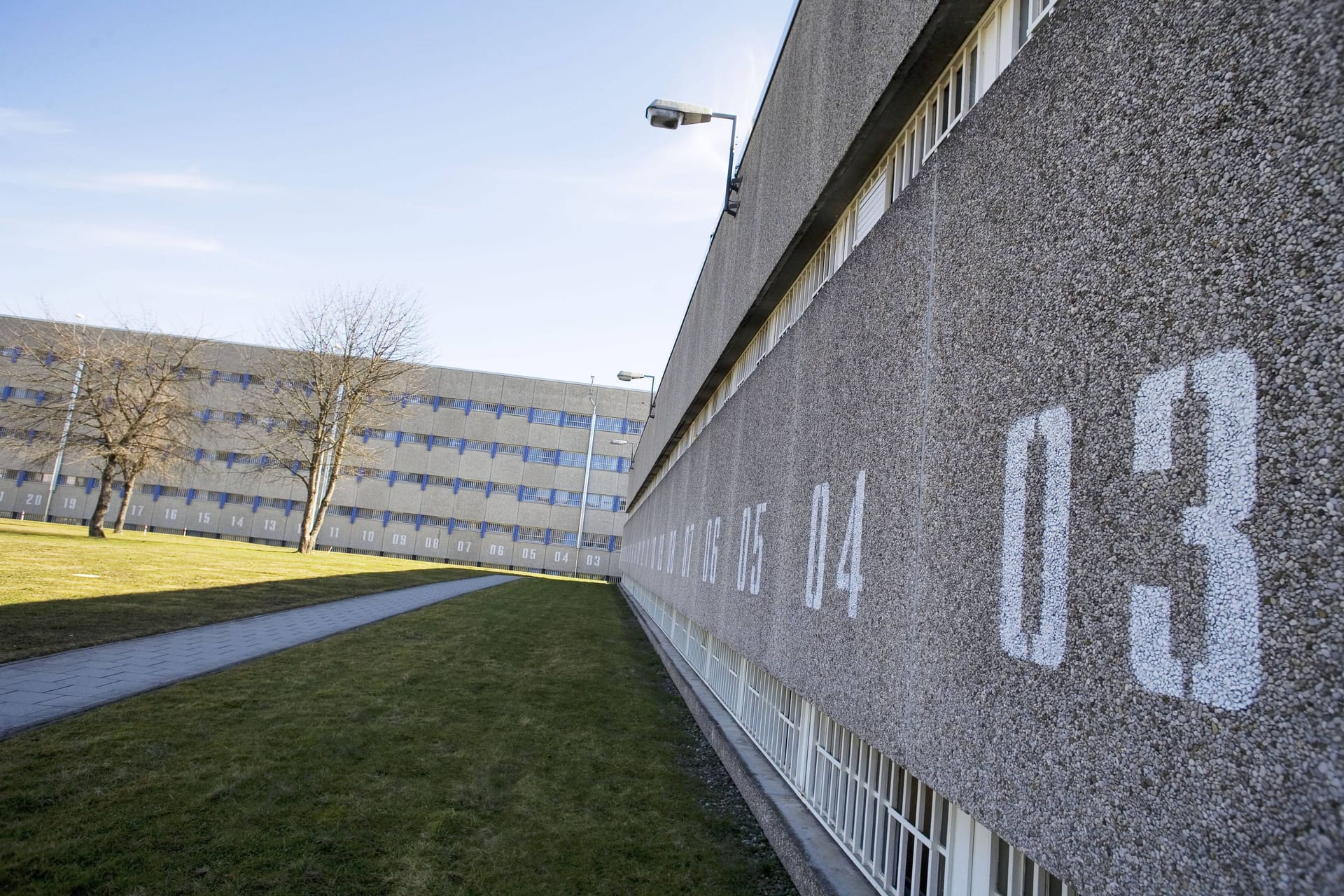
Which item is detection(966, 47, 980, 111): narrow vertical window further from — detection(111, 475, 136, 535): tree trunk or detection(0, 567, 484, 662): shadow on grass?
detection(111, 475, 136, 535): tree trunk

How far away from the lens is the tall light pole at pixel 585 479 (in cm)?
4131

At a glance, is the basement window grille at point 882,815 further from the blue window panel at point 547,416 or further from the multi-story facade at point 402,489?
the blue window panel at point 547,416

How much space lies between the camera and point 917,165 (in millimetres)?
3102

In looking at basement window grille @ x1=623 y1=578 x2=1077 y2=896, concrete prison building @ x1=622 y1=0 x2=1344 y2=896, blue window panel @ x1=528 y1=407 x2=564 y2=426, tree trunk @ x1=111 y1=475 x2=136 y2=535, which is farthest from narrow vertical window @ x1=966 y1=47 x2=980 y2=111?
blue window panel @ x1=528 y1=407 x2=564 y2=426

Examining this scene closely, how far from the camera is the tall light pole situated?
1626 inches

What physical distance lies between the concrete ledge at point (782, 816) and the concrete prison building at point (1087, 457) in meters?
0.12

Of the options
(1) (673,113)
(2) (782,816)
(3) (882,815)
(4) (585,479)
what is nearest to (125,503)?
(4) (585,479)

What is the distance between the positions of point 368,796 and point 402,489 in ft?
130

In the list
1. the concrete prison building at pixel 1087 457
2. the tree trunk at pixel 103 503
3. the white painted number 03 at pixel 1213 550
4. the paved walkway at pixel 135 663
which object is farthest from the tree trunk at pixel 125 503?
the white painted number 03 at pixel 1213 550

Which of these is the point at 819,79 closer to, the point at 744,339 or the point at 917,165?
the point at 917,165

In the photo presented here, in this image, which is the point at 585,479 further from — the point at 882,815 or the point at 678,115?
the point at 882,815

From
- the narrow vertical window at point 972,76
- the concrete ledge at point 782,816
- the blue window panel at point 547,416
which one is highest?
the blue window panel at point 547,416

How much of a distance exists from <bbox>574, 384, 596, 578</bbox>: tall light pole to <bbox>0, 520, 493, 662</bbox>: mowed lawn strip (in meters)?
14.3

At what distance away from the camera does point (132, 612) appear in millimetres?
9648
